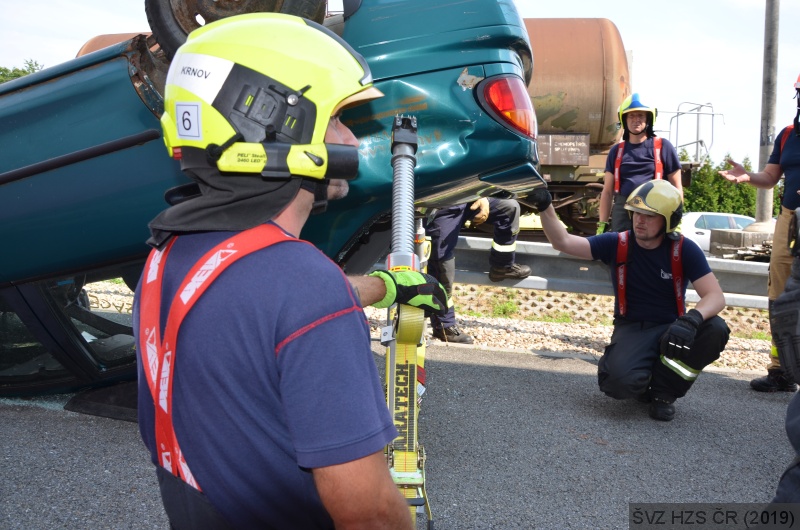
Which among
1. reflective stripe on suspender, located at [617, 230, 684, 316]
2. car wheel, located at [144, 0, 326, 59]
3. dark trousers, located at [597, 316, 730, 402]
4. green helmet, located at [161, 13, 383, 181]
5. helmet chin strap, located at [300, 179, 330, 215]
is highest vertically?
car wheel, located at [144, 0, 326, 59]

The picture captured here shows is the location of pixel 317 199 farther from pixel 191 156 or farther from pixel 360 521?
pixel 360 521

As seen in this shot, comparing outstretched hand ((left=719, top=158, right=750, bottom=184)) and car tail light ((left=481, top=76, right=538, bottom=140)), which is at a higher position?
car tail light ((left=481, top=76, right=538, bottom=140))

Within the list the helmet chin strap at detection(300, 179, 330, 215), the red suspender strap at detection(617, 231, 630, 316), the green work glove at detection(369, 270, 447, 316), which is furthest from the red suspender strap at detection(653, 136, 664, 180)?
the helmet chin strap at detection(300, 179, 330, 215)

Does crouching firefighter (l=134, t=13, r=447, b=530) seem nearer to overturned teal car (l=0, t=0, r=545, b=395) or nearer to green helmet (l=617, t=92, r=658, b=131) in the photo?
overturned teal car (l=0, t=0, r=545, b=395)

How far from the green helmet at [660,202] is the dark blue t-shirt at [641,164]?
5.47 ft

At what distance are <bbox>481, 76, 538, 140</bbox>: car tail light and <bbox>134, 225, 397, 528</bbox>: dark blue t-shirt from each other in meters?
2.10

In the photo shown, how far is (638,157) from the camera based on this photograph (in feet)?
21.4

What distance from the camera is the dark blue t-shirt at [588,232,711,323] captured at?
4.91m

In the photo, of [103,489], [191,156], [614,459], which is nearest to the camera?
[191,156]

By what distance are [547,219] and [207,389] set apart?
3.89 metres

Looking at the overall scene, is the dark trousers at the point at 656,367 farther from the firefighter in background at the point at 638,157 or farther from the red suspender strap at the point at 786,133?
the firefighter in background at the point at 638,157

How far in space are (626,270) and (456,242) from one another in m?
1.52

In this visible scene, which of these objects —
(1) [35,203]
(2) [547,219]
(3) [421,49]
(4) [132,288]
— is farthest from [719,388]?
(1) [35,203]

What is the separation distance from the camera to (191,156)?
1445 millimetres
